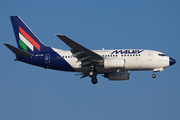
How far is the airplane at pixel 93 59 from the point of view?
44.5 metres

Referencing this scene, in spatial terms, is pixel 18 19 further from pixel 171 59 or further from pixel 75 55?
pixel 171 59

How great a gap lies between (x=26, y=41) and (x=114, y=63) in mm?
14404

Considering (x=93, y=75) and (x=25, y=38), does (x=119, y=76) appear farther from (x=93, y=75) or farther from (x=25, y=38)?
(x=25, y=38)

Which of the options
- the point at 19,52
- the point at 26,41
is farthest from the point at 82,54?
the point at 26,41

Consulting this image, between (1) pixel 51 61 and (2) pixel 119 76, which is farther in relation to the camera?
(2) pixel 119 76

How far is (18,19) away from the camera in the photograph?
50.7 m

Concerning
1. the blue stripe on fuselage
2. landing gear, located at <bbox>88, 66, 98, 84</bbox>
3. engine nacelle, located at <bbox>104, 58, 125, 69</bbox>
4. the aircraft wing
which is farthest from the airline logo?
engine nacelle, located at <bbox>104, 58, 125, 69</bbox>

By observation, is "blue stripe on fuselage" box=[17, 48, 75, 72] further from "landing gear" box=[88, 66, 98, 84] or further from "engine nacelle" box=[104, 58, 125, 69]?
"engine nacelle" box=[104, 58, 125, 69]

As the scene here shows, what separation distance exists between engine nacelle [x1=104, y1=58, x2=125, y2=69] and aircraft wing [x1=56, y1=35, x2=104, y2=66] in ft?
3.23

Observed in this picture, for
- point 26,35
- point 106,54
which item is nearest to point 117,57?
point 106,54

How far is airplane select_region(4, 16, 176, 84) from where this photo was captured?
44531mm

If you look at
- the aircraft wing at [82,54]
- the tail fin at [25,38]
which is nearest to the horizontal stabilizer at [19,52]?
the tail fin at [25,38]

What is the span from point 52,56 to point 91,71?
19.8 ft

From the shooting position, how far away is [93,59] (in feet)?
148
